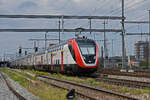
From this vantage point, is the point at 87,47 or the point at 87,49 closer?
the point at 87,49

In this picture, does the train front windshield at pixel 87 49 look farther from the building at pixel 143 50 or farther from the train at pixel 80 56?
the building at pixel 143 50

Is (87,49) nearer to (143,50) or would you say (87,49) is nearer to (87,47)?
(87,47)

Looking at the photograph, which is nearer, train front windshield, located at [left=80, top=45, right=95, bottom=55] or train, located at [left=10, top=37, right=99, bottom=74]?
train, located at [left=10, top=37, right=99, bottom=74]

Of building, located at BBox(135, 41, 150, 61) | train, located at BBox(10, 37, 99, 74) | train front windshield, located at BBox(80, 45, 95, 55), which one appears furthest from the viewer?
building, located at BBox(135, 41, 150, 61)

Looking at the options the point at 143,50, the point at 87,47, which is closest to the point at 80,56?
the point at 87,47

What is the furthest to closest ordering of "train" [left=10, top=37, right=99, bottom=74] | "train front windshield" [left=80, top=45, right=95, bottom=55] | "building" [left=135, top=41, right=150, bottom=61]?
"building" [left=135, top=41, right=150, bottom=61] → "train front windshield" [left=80, top=45, right=95, bottom=55] → "train" [left=10, top=37, right=99, bottom=74]

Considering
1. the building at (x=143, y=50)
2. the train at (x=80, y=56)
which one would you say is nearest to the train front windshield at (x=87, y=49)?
the train at (x=80, y=56)

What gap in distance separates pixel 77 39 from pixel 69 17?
14.8 meters

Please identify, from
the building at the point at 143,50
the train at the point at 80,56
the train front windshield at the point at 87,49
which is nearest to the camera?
the train at the point at 80,56

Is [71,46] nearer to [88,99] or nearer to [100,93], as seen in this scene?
[100,93]

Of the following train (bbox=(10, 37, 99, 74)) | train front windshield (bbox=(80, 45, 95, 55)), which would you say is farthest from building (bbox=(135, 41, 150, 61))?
train front windshield (bbox=(80, 45, 95, 55))

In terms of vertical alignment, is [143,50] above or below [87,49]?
above

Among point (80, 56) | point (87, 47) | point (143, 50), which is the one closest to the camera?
point (80, 56)

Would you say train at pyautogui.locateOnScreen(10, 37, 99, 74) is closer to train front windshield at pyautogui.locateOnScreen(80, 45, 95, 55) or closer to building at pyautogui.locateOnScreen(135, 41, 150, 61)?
train front windshield at pyautogui.locateOnScreen(80, 45, 95, 55)
